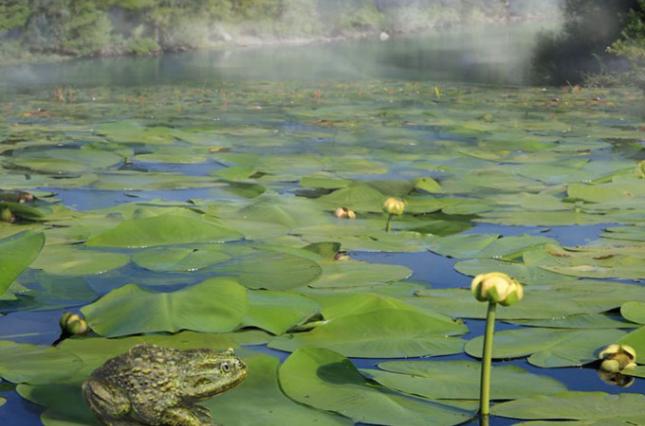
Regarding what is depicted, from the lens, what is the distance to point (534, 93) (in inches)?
347

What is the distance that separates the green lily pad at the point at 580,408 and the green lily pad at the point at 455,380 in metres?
0.05

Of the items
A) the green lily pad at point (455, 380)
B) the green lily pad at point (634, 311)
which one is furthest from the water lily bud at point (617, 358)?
the green lily pad at point (634, 311)

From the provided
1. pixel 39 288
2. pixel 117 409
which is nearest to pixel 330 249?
pixel 39 288

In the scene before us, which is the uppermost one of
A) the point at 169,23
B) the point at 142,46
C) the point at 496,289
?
the point at 496,289

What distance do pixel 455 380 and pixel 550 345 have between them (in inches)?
12.1

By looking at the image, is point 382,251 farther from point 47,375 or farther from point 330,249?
point 47,375

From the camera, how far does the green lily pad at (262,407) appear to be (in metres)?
1.66

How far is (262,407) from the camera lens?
5.63 feet

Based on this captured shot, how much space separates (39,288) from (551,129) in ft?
13.5

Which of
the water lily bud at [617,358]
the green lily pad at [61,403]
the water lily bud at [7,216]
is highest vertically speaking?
the water lily bud at [617,358]

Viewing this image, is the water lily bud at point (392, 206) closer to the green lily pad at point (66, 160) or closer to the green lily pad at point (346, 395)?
the green lily pad at point (346, 395)

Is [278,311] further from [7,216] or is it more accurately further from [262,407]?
[7,216]

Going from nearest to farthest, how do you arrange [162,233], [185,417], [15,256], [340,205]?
1. [185,417]
2. [15,256]
3. [162,233]
4. [340,205]

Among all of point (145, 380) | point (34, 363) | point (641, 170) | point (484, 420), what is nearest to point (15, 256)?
point (34, 363)
